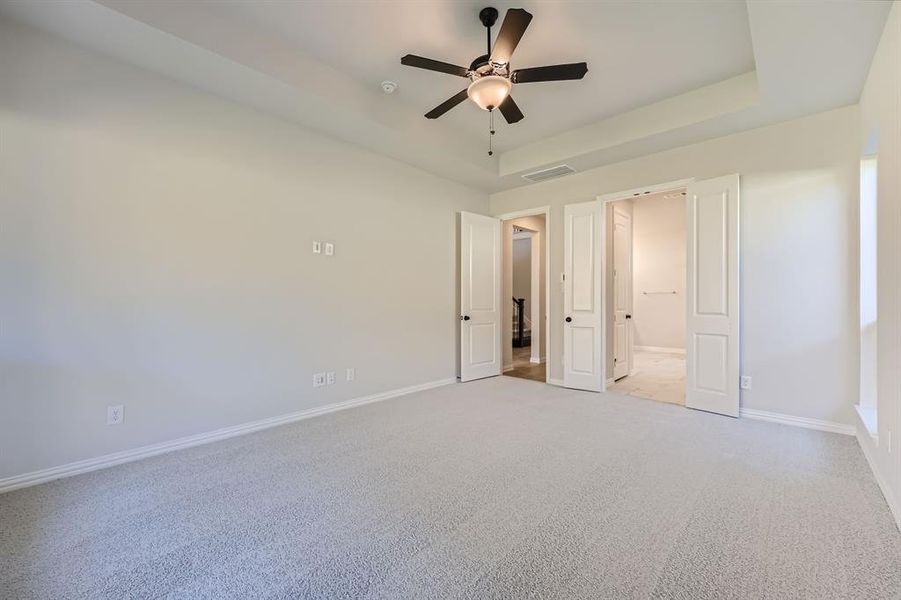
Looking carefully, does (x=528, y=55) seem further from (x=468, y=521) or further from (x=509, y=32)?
(x=468, y=521)

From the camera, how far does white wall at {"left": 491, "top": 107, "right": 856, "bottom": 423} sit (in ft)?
10.4

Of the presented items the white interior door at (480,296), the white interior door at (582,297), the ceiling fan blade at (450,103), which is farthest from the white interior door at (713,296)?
the ceiling fan blade at (450,103)

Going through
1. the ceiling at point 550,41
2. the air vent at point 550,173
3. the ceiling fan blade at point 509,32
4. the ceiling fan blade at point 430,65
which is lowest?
the ceiling fan blade at point 430,65

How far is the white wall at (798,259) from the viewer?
318cm

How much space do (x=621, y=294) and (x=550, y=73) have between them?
12.9 ft

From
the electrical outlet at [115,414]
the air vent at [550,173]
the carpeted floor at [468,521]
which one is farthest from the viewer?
the air vent at [550,173]

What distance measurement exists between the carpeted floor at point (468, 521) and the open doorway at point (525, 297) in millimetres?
2911

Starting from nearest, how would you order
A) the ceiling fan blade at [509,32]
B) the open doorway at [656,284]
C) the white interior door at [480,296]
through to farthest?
the ceiling fan blade at [509,32], the white interior door at [480,296], the open doorway at [656,284]

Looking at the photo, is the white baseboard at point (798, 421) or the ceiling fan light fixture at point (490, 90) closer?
the ceiling fan light fixture at point (490, 90)

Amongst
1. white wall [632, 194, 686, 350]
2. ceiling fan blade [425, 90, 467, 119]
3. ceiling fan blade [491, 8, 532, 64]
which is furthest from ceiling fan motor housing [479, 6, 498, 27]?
white wall [632, 194, 686, 350]

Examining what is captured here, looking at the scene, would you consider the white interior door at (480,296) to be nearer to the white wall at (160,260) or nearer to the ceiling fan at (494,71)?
the white wall at (160,260)

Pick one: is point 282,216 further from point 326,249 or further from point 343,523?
point 343,523

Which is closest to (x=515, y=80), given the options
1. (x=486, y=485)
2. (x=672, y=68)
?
(x=672, y=68)

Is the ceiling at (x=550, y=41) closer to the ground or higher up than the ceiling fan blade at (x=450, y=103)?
higher up
